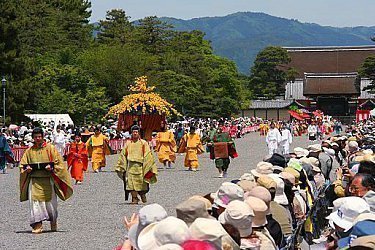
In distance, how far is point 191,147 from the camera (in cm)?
2427

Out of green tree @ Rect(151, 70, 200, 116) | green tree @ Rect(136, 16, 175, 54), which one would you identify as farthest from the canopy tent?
green tree @ Rect(136, 16, 175, 54)

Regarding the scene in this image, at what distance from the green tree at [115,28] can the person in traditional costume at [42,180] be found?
50399 mm

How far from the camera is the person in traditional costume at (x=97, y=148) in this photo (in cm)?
2356

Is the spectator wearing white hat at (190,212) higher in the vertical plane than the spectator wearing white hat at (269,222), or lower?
higher

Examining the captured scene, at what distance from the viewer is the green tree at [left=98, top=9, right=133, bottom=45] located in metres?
62.8

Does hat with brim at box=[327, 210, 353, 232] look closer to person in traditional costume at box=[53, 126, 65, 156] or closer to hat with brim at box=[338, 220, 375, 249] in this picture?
hat with brim at box=[338, 220, 375, 249]

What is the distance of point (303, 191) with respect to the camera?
29.7 feet

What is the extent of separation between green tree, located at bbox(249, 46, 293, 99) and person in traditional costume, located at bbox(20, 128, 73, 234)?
82.2m

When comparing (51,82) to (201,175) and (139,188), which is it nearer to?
(201,175)

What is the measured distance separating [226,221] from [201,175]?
57.2ft

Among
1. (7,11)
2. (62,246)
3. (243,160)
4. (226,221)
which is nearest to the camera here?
(226,221)

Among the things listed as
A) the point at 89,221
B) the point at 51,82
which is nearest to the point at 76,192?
the point at 89,221

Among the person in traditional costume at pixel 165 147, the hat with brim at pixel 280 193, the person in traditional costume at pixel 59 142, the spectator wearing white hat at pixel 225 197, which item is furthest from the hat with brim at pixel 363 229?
the person in traditional costume at pixel 59 142

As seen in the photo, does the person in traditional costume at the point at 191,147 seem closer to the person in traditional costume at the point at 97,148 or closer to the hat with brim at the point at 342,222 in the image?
the person in traditional costume at the point at 97,148
